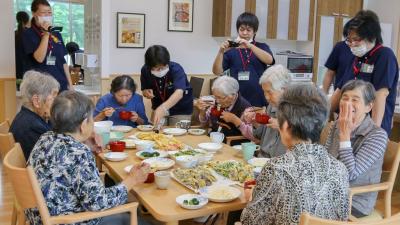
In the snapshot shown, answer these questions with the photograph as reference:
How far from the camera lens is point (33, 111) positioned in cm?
226

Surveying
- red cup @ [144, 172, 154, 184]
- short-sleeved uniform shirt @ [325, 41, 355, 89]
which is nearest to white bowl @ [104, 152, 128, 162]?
red cup @ [144, 172, 154, 184]

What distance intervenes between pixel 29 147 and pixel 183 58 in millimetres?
3579

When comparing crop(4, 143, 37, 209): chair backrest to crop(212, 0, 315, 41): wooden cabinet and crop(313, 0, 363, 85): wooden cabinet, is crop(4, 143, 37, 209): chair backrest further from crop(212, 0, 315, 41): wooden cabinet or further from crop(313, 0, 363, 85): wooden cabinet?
crop(313, 0, 363, 85): wooden cabinet

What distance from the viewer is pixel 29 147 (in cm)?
219

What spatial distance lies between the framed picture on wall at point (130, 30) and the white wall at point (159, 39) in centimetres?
6

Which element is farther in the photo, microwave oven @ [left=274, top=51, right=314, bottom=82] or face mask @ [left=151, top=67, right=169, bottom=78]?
microwave oven @ [left=274, top=51, right=314, bottom=82]

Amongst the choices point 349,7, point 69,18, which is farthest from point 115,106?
point 349,7

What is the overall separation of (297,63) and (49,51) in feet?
11.4

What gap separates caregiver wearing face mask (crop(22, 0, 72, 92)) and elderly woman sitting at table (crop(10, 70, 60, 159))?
1.35 metres

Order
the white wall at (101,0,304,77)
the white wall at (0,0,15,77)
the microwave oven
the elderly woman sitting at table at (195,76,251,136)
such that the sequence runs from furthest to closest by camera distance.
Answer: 1. the microwave oven
2. the white wall at (101,0,304,77)
3. the white wall at (0,0,15,77)
4. the elderly woman sitting at table at (195,76,251,136)

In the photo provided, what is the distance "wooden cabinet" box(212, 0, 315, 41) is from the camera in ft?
17.6

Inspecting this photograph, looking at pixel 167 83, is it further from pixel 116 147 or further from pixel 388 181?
pixel 388 181

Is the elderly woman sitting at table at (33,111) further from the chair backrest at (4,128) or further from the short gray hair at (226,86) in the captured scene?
the short gray hair at (226,86)

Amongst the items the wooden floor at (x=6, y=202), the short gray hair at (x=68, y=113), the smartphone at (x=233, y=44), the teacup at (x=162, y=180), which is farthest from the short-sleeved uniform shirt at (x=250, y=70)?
the short gray hair at (x=68, y=113)
